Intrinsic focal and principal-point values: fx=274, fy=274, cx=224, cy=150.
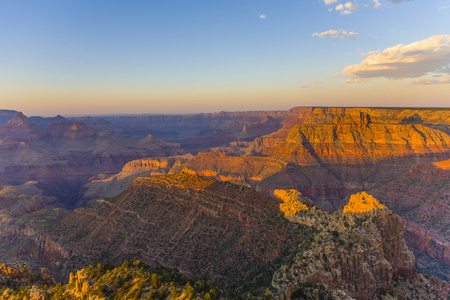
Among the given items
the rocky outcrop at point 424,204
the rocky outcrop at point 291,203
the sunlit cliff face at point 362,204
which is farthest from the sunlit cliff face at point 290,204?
the rocky outcrop at point 424,204

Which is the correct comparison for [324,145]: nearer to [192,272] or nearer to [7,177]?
[192,272]

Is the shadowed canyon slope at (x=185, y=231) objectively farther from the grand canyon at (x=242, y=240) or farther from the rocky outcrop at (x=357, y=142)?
the rocky outcrop at (x=357, y=142)

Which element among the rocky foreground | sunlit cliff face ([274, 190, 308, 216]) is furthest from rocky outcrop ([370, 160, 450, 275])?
sunlit cliff face ([274, 190, 308, 216])

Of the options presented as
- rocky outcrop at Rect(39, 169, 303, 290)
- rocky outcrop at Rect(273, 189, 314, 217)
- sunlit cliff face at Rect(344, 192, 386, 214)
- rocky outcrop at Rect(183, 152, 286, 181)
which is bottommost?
rocky outcrop at Rect(183, 152, 286, 181)

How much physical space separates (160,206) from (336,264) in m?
39.3

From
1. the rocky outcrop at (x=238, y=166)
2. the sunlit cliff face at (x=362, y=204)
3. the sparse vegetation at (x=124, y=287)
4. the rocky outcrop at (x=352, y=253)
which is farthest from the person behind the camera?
the rocky outcrop at (x=238, y=166)

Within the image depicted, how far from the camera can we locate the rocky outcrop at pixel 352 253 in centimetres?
3012

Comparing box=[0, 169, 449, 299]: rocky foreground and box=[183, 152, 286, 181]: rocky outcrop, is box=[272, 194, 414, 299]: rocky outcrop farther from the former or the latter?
box=[183, 152, 286, 181]: rocky outcrop

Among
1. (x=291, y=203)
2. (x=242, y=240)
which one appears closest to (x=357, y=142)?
(x=291, y=203)

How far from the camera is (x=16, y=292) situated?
2714 cm

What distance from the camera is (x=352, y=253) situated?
31969mm

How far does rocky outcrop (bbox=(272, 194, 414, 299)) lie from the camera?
30.1 meters

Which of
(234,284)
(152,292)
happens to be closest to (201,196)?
(234,284)

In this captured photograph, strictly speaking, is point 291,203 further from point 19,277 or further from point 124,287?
point 19,277
